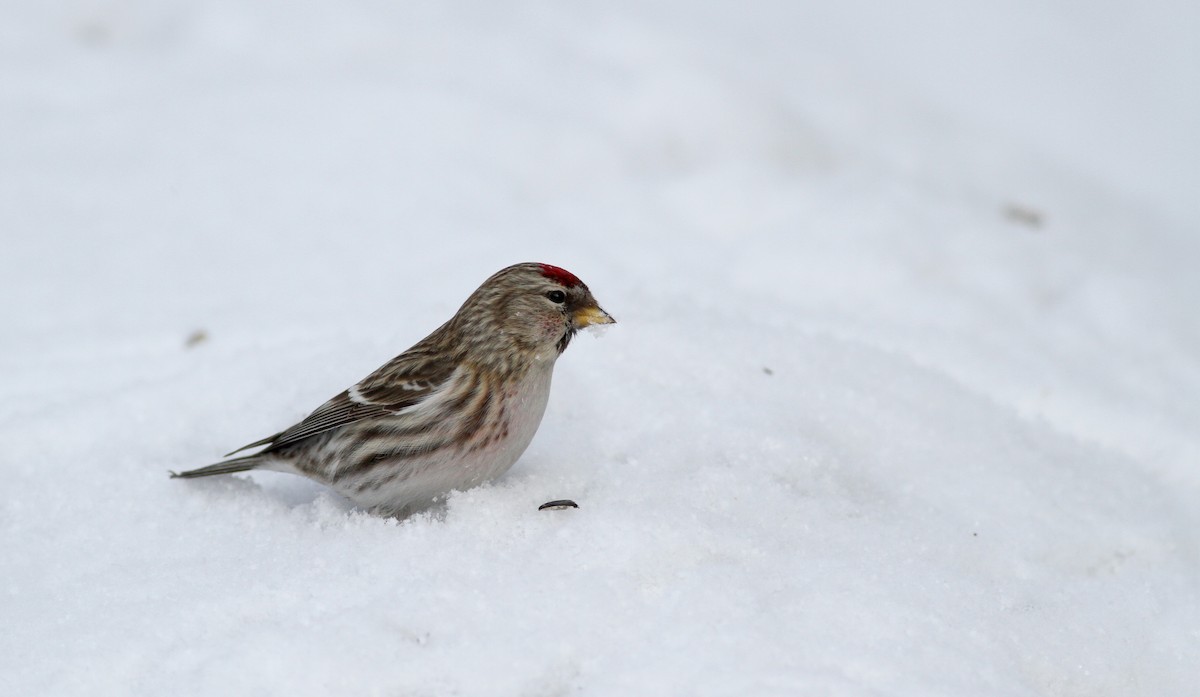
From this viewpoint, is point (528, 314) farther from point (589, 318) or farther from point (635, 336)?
point (635, 336)

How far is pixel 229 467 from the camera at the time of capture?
339 centimetres

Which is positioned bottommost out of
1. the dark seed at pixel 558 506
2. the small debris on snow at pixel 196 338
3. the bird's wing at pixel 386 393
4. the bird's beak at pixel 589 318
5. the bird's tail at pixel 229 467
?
the small debris on snow at pixel 196 338

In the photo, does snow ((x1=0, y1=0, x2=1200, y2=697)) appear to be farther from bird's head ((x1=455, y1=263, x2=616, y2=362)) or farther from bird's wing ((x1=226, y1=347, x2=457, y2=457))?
bird's head ((x1=455, y1=263, x2=616, y2=362))

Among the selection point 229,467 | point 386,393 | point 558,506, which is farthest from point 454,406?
point 229,467

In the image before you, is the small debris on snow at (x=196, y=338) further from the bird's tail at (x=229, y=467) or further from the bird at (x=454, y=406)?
the bird at (x=454, y=406)

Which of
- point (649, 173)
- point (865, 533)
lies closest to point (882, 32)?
point (649, 173)

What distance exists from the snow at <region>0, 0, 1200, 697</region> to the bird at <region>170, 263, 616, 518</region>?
0.12 m

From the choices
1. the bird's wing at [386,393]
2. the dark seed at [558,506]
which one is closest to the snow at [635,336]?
the dark seed at [558,506]

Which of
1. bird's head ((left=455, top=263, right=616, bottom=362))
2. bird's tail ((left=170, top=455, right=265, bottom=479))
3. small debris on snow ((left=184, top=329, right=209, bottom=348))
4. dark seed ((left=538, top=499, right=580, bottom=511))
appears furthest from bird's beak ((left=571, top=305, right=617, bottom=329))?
small debris on snow ((left=184, top=329, right=209, bottom=348))

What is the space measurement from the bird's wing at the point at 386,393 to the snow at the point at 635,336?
0.25m

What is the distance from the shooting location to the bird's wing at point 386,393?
316cm

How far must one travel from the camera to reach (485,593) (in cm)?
270

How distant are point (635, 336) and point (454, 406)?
123cm

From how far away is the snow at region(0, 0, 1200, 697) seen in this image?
8.68 ft
